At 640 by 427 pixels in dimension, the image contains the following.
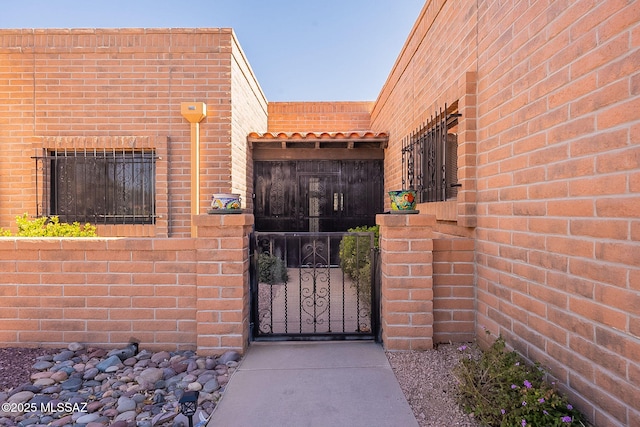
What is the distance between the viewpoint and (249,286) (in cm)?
362

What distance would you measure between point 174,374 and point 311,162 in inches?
227

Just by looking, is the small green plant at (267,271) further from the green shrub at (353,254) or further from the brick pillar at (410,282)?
the brick pillar at (410,282)

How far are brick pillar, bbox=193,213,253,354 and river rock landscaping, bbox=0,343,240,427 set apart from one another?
17 cm

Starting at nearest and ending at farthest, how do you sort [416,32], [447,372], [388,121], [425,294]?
[447,372] < [425,294] < [416,32] < [388,121]

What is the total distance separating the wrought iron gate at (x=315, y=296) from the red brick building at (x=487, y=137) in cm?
81

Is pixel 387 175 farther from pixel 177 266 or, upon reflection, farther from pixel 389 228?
pixel 177 266

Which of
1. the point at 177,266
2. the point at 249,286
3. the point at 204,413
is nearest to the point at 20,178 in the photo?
the point at 177,266

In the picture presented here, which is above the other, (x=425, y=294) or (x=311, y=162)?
(x=311, y=162)

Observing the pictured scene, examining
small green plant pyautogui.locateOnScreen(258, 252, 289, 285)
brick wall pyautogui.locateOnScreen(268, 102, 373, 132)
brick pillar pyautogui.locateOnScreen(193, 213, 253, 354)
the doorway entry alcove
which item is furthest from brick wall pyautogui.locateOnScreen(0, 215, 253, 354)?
brick wall pyautogui.locateOnScreen(268, 102, 373, 132)

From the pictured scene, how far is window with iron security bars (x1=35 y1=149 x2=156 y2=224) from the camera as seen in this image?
5930 millimetres

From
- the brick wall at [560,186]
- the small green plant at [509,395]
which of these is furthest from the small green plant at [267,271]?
the small green plant at [509,395]

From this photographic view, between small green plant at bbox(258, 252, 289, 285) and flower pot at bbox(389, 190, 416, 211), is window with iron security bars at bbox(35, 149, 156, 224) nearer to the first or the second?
small green plant at bbox(258, 252, 289, 285)

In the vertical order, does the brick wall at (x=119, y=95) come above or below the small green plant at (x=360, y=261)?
above

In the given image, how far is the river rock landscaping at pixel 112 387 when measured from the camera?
93.5 inches
